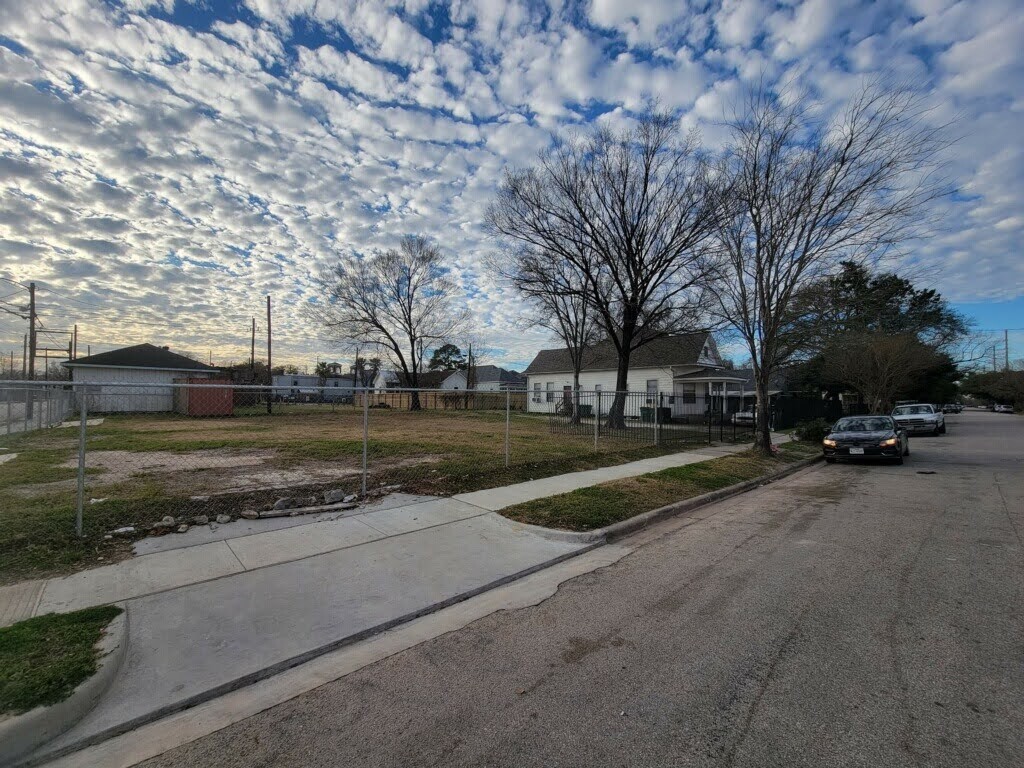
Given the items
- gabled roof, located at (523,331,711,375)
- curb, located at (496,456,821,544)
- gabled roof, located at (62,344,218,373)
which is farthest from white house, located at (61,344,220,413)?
curb, located at (496,456,821,544)

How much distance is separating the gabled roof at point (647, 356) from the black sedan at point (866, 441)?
10230 mm

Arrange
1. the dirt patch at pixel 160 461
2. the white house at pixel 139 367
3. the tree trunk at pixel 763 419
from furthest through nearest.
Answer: the white house at pixel 139 367 → the tree trunk at pixel 763 419 → the dirt patch at pixel 160 461

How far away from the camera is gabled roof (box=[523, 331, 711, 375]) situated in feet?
97.1

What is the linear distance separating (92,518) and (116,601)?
2.55 metres

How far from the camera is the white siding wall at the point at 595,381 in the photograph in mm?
30719

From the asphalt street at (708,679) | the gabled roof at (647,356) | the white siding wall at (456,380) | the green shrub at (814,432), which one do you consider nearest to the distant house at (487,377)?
the white siding wall at (456,380)

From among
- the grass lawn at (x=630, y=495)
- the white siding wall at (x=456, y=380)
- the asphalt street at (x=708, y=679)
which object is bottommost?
the asphalt street at (x=708, y=679)

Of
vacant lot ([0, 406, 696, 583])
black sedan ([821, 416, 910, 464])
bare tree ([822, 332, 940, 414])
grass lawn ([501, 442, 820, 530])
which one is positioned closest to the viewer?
vacant lot ([0, 406, 696, 583])

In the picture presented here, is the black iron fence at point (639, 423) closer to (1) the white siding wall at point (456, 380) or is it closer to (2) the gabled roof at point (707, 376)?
(2) the gabled roof at point (707, 376)

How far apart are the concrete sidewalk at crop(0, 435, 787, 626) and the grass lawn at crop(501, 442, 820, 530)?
1.60ft

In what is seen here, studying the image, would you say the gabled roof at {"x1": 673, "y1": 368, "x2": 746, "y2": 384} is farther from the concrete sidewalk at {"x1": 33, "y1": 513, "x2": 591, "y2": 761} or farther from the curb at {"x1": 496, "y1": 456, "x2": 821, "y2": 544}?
the concrete sidewalk at {"x1": 33, "y1": 513, "x2": 591, "y2": 761}

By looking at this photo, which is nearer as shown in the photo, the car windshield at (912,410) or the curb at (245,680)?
the curb at (245,680)

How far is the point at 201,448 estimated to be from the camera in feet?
41.9

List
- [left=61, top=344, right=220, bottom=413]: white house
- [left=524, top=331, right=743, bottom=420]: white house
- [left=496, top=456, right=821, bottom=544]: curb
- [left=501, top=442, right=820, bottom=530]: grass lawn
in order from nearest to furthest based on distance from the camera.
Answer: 1. [left=496, top=456, right=821, bottom=544]: curb
2. [left=501, top=442, right=820, bottom=530]: grass lawn
3. [left=524, top=331, right=743, bottom=420]: white house
4. [left=61, top=344, right=220, bottom=413]: white house
